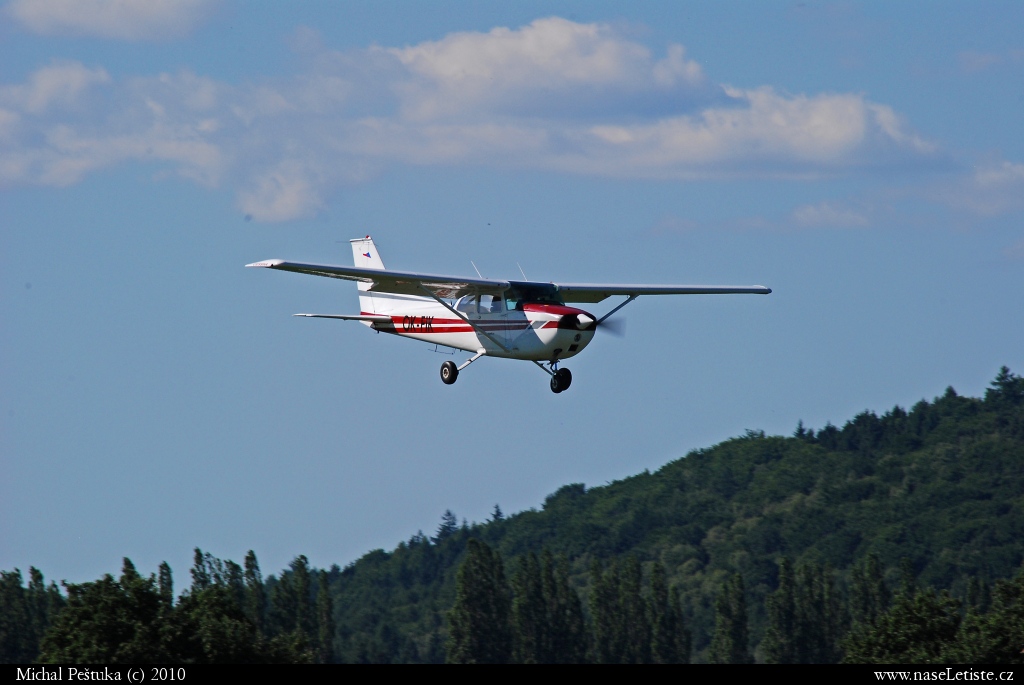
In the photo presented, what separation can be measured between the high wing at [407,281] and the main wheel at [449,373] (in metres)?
1.84

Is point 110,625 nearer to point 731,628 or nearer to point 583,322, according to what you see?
point 583,322

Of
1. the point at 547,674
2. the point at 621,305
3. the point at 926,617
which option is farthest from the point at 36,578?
the point at 547,674

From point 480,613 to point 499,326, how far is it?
4833 cm

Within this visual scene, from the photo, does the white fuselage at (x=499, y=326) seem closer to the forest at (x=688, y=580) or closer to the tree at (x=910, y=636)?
the forest at (x=688, y=580)

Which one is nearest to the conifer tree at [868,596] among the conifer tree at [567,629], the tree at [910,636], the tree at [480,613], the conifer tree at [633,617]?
the conifer tree at [633,617]

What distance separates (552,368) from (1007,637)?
27.4 metres

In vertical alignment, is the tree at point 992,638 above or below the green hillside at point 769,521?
below

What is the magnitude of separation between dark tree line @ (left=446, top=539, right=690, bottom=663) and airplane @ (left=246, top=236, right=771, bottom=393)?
4338cm

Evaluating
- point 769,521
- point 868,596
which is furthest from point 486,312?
point 769,521

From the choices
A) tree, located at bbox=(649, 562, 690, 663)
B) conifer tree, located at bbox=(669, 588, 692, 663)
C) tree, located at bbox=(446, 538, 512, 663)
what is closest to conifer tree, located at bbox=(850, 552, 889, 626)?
conifer tree, located at bbox=(669, 588, 692, 663)

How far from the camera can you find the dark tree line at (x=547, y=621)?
80125 mm

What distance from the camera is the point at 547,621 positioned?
8088 cm

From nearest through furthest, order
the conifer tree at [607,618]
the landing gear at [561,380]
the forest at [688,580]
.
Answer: the landing gear at [561,380] → the forest at [688,580] → the conifer tree at [607,618]

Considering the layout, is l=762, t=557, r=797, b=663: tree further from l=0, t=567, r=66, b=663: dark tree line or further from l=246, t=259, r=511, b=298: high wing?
l=246, t=259, r=511, b=298: high wing
